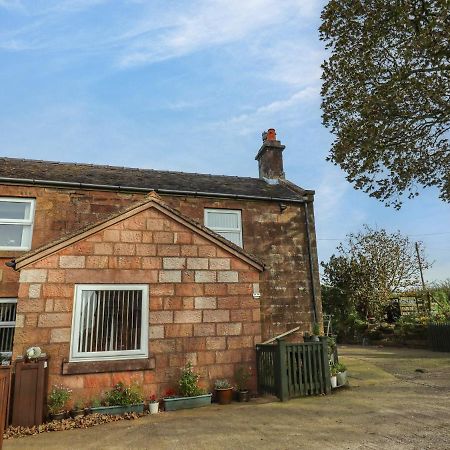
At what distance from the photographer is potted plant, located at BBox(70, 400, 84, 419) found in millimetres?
7051

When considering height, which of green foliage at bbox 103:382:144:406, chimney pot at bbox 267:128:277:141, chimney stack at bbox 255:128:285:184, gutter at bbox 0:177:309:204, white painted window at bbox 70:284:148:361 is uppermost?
chimney pot at bbox 267:128:277:141

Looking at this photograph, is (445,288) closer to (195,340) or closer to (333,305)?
(333,305)

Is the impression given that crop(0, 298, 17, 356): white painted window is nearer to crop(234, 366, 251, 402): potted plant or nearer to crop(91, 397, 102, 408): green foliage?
crop(91, 397, 102, 408): green foliage

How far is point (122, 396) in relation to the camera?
24.3 ft

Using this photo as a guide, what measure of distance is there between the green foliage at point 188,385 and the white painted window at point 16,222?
20.1 ft

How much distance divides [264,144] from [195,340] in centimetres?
1041

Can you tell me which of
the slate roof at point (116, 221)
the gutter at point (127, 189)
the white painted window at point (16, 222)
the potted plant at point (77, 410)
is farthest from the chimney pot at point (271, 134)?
the potted plant at point (77, 410)

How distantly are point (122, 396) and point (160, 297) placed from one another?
7.08ft

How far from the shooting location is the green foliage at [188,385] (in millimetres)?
7813

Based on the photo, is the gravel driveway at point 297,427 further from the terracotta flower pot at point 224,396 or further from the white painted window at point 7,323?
the white painted window at point 7,323

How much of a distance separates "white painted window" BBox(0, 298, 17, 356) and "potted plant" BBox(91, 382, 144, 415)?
366 centimetres

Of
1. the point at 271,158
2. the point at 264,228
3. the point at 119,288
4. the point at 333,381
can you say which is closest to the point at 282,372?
the point at 333,381

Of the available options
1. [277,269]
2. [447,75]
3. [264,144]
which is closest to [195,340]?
[277,269]

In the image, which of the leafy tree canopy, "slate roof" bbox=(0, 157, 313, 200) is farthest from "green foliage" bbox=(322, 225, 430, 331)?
"slate roof" bbox=(0, 157, 313, 200)
